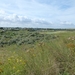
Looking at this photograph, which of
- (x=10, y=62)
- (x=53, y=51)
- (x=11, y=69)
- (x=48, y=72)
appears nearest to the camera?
(x=48, y=72)

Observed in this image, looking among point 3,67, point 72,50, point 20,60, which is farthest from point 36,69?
point 72,50

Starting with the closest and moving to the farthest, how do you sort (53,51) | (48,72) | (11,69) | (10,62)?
(48,72) → (11,69) → (10,62) → (53,51)

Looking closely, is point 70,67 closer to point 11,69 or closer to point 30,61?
point 30,61

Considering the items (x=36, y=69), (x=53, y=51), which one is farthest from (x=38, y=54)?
(x=36, y=69)

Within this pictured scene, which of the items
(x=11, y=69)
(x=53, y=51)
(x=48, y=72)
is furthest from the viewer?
(x=53, y=51)

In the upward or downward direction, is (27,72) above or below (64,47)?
below

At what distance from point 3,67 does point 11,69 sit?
0.28 m

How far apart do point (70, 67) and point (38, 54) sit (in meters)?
0.90

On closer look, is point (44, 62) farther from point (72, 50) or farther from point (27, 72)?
point (72, 50)

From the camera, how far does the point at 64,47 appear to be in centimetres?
589

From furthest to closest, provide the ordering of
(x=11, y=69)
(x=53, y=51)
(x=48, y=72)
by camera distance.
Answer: (x=53, y=51) < (x=11, y=69) < (x=48, y=72)

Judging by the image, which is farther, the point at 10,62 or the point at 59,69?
the point at 10,62

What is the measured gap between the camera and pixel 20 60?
5.02 m

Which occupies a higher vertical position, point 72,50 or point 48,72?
point 72,50
